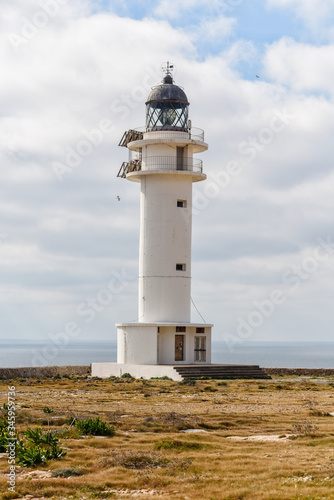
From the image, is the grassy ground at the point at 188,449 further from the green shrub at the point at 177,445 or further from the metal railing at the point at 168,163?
the metal railing at the point at 168,163

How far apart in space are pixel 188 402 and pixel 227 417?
15.3 feet

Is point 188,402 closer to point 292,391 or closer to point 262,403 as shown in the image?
point 262,403

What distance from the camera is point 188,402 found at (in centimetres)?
2447

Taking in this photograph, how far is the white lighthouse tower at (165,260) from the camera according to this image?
1486 inches

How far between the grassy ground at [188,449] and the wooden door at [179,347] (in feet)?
38.5

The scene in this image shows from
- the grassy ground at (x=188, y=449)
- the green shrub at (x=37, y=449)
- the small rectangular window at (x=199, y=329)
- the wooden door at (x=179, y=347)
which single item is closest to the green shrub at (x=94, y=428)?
the grassy ground at (x=188, y=449)

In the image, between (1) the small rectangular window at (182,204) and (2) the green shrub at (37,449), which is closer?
(2) the green shrub at (37,449)

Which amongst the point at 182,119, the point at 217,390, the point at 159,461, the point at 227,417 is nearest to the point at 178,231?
the point at 182,119

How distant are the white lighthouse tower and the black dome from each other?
0.17 feet

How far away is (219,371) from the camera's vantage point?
36344mm

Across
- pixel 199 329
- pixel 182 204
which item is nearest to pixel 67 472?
pixel 199 329

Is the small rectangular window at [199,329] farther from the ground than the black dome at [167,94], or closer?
closer

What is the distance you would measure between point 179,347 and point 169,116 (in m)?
12.1

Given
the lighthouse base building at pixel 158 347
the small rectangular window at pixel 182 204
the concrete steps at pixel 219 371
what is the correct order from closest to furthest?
1. the concrete steps at pixel 219 371
2. the lighthouse base building at pixel 158 347
3. the small rectangular window at pixel 182 204
